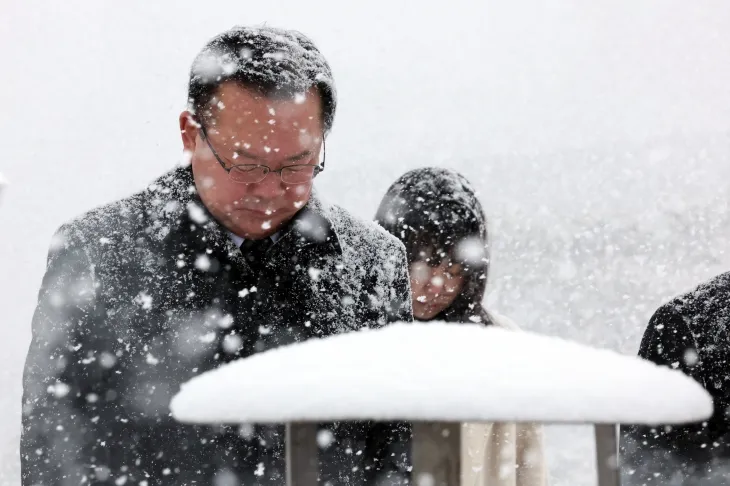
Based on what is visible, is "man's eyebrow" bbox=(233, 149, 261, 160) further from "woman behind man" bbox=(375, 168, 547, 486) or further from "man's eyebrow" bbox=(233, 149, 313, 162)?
"woman behind man" bbox=(375, 168, 547, 486)

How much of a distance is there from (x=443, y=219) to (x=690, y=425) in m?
1.15

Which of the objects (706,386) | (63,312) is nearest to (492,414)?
(63,312)

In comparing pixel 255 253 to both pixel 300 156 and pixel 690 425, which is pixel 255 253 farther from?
pixel 690 425

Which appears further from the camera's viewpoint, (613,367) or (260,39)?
(260,39)

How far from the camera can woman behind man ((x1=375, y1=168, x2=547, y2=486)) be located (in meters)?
3.01

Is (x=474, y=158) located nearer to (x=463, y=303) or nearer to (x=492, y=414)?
(x=463, y=303)

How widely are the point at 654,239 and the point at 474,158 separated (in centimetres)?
391

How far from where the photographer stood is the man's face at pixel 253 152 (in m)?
2.09

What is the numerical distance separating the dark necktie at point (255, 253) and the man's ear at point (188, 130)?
1.04 ft

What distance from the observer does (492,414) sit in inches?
34.2

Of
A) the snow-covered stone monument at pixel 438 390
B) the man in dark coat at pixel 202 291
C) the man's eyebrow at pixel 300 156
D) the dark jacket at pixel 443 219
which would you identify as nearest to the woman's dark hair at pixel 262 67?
the man in dark coat at pixel 202 291

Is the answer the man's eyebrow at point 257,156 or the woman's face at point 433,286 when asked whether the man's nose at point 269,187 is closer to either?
the man's eyebrow at point 257,156

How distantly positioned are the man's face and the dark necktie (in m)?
0.05

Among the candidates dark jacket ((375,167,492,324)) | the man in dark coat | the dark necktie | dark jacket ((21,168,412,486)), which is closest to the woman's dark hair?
the man in dark coat
